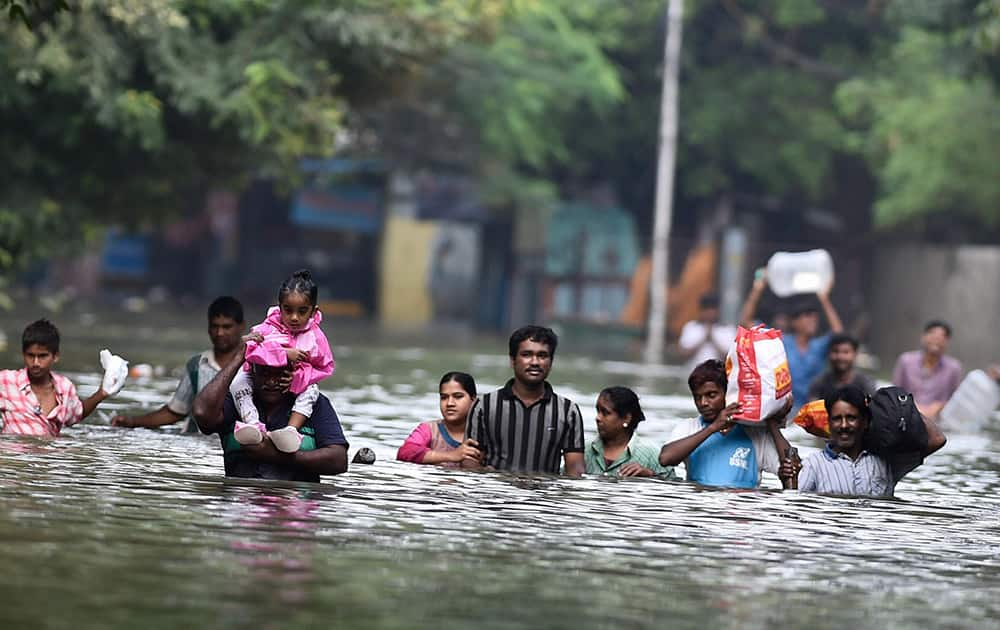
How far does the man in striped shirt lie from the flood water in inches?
5.3

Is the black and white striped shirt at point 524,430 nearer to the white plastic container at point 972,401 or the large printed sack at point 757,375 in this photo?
the large printed sack at point 757,375

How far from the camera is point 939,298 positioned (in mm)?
41156

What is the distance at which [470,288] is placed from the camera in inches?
1991

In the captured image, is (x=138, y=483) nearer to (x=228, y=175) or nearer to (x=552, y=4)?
(x=228, y=175)

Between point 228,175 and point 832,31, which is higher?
point 832,31

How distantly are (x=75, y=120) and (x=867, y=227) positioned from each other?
2733cm

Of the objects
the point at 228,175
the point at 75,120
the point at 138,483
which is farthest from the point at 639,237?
the point at 138,483

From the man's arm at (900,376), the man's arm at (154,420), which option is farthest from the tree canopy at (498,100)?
the man's arm at (154,420)

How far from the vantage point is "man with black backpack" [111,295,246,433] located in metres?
13.1

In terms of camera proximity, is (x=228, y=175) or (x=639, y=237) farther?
(x=639, y=237)

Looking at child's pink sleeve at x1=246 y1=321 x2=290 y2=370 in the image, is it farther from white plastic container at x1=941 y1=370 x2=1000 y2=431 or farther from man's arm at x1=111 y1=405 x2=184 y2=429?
white plastic container at x1=941 y1=370 x2=1000 y2=431

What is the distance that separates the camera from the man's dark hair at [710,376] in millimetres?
11805

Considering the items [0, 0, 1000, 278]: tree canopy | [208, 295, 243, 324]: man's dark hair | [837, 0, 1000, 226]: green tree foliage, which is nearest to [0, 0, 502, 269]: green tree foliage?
[0, 0, 1000, 278]: tree canopy

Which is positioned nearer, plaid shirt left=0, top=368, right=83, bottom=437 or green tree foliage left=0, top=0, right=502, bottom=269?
plaid shirt left=0, top=368, right=83, bottom=437
